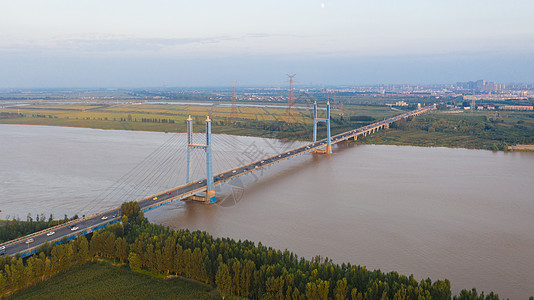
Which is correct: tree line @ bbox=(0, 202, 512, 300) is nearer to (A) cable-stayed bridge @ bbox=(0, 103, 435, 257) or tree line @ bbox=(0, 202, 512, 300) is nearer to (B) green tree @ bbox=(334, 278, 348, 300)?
(B) green tree @ bbox=(334, 278, 348, 300)

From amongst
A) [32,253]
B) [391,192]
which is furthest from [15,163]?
[391,192]

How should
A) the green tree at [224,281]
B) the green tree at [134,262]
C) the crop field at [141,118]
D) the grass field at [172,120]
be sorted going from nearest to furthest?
the green tree at [224,281], the green tree at [134,262], the grass field at [172,120], the crop field at [141,118]

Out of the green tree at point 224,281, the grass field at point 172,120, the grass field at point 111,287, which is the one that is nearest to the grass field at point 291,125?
the grass field at point 172,120

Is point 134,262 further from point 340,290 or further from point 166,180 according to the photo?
point 166,180

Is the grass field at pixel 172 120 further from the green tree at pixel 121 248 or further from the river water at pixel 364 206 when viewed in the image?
the green tree at pixel 121 248

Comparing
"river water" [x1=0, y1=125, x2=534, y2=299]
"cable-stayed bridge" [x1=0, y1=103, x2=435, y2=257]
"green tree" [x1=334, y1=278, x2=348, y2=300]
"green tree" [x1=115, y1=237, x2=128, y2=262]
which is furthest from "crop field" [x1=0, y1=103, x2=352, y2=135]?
"green tree" [x1=334, y1=278, x2=348, y2=300]

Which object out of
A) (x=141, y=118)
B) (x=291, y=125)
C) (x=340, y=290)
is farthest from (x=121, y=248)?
(x=141, y=118)
